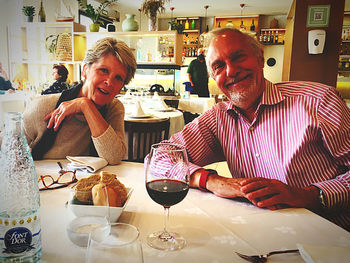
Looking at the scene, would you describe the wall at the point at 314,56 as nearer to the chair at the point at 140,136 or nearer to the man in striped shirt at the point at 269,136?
the chair at the point at 140,136

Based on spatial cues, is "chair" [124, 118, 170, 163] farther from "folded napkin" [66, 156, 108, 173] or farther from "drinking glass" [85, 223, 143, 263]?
"drinking glass" [85, 223, 143, 263]

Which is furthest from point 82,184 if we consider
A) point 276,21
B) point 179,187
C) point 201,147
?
point 276,21

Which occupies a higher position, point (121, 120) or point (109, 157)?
point (121, 120)

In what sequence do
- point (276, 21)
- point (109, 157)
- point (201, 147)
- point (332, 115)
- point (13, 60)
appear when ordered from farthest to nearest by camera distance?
point (276, 21) → point (13, 60) → point (201, 147) → point (109, 157) → point (332, 115)

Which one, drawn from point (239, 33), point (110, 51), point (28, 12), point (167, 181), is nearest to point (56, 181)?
point (167, 181)

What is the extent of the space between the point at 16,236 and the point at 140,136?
206 centimetres

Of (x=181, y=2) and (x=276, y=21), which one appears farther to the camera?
(x=276, y=21)

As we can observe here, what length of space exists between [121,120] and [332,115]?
1138 mm

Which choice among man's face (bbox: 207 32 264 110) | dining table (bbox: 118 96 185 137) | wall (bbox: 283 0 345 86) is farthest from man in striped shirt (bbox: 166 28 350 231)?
wall (bbox: 283 0 345 86)

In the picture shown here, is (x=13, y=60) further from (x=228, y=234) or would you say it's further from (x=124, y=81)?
(x=228, y=234)

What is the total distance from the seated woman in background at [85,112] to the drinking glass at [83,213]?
772mm

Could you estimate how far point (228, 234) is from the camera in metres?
0.73

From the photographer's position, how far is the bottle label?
55cm

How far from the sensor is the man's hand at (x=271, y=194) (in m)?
0.91
